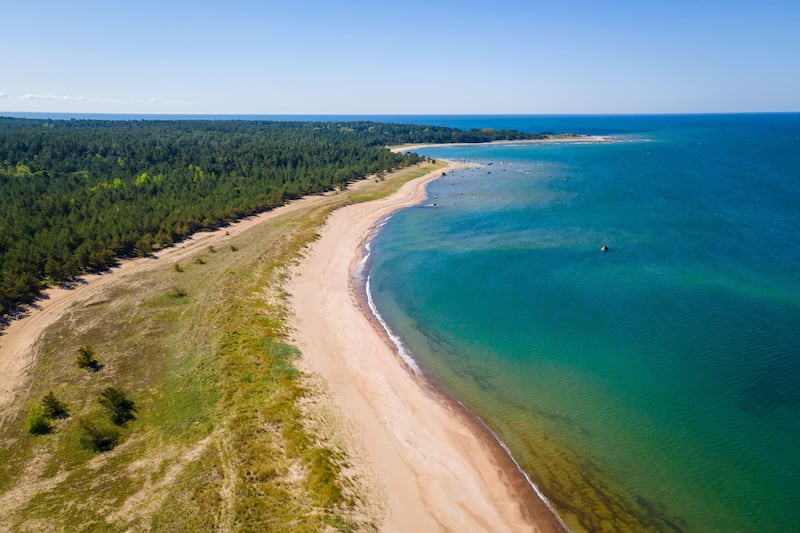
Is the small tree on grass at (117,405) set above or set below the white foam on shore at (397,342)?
above

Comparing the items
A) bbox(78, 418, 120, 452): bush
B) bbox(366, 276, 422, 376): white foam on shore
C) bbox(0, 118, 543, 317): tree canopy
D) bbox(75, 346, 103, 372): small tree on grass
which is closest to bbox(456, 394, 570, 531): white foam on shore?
bbox(366, 276, 422, 376): white foam on shore

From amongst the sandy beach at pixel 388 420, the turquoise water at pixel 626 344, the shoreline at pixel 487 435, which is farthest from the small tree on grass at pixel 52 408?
the turquoise water at pixel 626 344

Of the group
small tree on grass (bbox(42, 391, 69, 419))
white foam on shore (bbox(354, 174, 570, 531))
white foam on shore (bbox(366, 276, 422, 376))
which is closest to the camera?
white foam on shore (bbox(354, 174, 570, 531))

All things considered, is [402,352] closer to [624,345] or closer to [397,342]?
[397,342]

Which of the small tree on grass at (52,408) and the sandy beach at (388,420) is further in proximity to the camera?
the small tree on grass at (52,408)

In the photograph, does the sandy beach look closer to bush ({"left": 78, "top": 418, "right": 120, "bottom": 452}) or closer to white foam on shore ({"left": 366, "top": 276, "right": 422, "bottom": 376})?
white foam on shore ({"left": 366, "top": 276, "right": 422, "bottom": 376})

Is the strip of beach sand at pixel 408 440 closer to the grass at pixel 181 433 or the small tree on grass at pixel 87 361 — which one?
the grass at pixel 181 433
